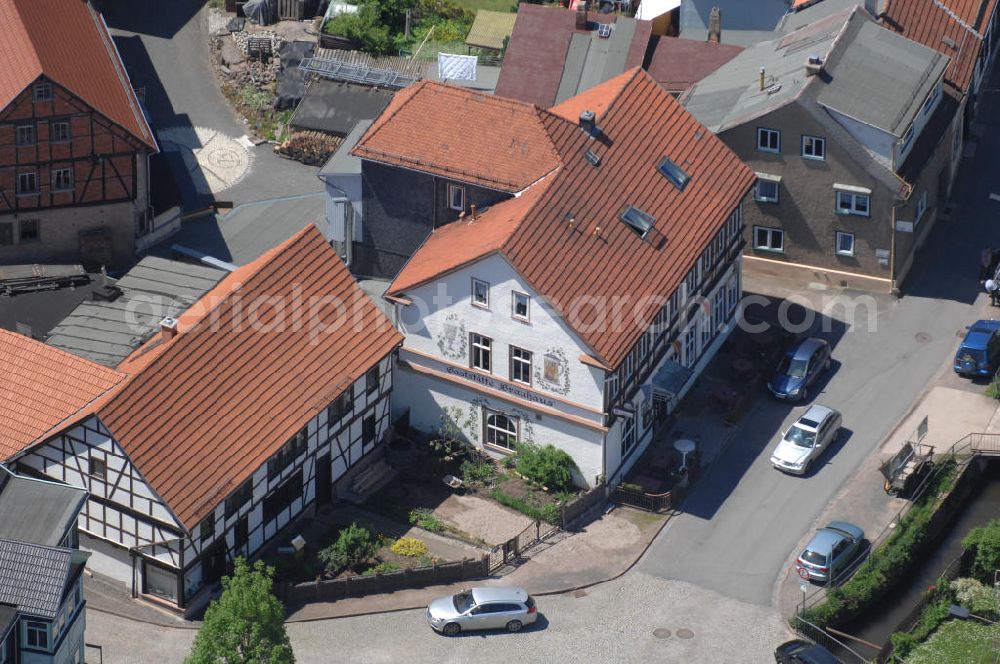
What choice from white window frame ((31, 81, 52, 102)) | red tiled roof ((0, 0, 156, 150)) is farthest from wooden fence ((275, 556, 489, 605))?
white window frame ((31, 81, 52, 102))

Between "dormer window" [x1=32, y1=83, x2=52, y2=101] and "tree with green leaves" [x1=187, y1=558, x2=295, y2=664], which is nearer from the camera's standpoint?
"tree with green leaves" [x1=187, y1=558, x2=295, y2=664]

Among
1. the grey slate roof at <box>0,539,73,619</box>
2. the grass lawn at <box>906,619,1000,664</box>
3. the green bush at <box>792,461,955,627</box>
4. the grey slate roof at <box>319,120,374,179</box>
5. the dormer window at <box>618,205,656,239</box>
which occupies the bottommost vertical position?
the grass lawn at <box>906,619,1000,664</box>

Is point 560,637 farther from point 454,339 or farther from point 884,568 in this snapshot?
point 454,339

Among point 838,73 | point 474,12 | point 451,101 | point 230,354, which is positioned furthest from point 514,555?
point 474,12

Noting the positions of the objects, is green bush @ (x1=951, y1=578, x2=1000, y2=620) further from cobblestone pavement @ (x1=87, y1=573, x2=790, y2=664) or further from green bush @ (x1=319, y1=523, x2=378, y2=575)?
green bush @ (x1=319, y1=523, x2=378, y2=575)

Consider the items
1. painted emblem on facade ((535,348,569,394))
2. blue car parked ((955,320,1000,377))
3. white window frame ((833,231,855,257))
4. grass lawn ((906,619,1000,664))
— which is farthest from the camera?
white window frame ((833,231,855,257))

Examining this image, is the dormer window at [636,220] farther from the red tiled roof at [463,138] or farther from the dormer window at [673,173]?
the red tiled roof at [463,138]

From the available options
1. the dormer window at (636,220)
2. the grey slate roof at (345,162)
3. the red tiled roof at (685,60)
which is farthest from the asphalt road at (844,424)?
the grey slate roof at (345,162)

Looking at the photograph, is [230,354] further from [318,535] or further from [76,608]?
[76,608]
